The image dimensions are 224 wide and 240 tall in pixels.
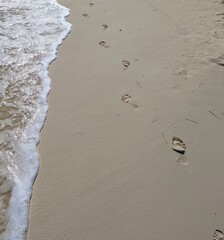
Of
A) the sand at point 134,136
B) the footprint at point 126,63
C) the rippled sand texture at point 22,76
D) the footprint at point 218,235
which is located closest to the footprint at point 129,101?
the sand at point 134,136

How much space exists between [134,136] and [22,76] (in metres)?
1.52

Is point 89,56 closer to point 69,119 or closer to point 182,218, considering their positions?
point 69,119

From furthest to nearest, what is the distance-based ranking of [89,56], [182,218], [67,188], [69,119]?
[89,56], [69,119], [67,188], [182,218]

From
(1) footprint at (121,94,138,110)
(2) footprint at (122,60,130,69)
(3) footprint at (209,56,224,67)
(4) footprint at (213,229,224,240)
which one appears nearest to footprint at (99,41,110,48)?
(2) footprint at (122,60,130,69)

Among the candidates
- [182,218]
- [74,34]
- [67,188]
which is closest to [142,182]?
[182,218]

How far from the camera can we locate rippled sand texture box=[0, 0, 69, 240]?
252 cm

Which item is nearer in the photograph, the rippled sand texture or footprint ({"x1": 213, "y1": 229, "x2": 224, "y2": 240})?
footprint ({"x1": 213, "y1": 229, "x2": 224, "y2": 240})

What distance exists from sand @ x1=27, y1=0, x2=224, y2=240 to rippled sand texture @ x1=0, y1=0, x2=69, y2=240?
6.1 inches

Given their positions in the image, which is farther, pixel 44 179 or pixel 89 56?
pixel 89 56

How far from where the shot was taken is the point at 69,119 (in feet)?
9.62

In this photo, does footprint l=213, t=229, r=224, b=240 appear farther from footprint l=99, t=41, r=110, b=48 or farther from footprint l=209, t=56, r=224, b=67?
footprint l=99, t=41, r=110, b=48

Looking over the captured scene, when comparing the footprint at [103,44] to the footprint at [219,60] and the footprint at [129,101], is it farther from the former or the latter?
the footprint at [219,60]

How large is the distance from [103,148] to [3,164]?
0.81m

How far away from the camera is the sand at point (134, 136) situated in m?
2.17
